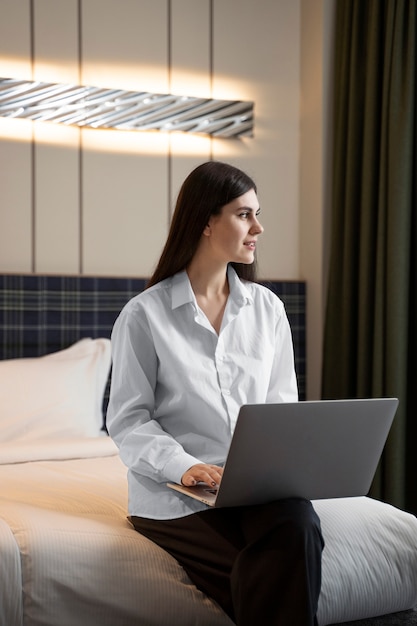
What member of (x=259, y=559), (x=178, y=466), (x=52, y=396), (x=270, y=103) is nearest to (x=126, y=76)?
(x=270, y=103)

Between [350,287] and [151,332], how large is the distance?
1766 millimetres

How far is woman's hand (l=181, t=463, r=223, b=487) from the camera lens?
5.68ft

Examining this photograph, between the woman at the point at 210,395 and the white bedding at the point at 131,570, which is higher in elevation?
the woman at the point at 210,395

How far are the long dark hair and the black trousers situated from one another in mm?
707

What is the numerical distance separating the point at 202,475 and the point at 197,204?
75cm

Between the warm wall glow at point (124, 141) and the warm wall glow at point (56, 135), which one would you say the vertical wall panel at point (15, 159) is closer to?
the warm wall glow at point (56, 135)

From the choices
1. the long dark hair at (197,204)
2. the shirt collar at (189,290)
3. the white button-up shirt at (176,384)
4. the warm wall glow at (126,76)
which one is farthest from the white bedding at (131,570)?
the warm wall glow at (126,76)

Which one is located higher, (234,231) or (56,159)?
(56,159)

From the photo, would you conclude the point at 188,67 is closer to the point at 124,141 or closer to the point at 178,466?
the point at 124,141

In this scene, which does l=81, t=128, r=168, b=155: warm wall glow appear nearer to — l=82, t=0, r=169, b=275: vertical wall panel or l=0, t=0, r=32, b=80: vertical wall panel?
l=82, t=0, r=169, b=275: vertical wall panel

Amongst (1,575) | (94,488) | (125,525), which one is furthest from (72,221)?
(1,575)

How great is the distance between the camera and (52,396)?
3129 mm

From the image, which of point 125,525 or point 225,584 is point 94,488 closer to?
point 125,525

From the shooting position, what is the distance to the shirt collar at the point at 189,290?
2107 millimetres
